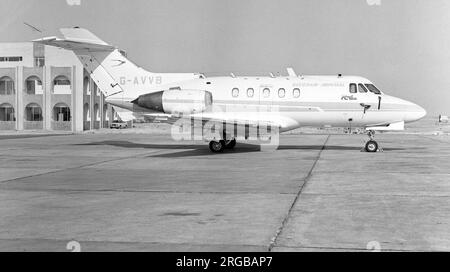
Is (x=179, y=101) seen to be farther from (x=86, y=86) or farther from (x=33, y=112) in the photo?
(x=33, y=112)

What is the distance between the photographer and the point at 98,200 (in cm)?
1062

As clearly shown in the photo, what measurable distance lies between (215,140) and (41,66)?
48.3 metres

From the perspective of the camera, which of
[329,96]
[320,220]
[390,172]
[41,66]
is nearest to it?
[320,220]

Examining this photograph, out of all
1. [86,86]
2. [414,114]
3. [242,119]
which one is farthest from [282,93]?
[86,86]

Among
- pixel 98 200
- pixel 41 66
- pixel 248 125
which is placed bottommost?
pixel 98 200

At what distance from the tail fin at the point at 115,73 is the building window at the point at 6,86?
145ft

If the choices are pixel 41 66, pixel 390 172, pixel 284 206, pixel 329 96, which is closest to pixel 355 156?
pixel 329 96

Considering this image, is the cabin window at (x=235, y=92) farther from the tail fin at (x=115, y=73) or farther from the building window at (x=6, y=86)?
the building window at (x=6, y=86)

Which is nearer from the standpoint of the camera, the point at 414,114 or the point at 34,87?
the point at 414,114

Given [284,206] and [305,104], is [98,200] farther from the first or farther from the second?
[305,104]

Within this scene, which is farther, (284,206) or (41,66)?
(41,66)

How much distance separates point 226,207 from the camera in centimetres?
978

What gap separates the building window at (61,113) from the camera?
64375 millimetres

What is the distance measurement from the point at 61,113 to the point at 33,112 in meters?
3.73
